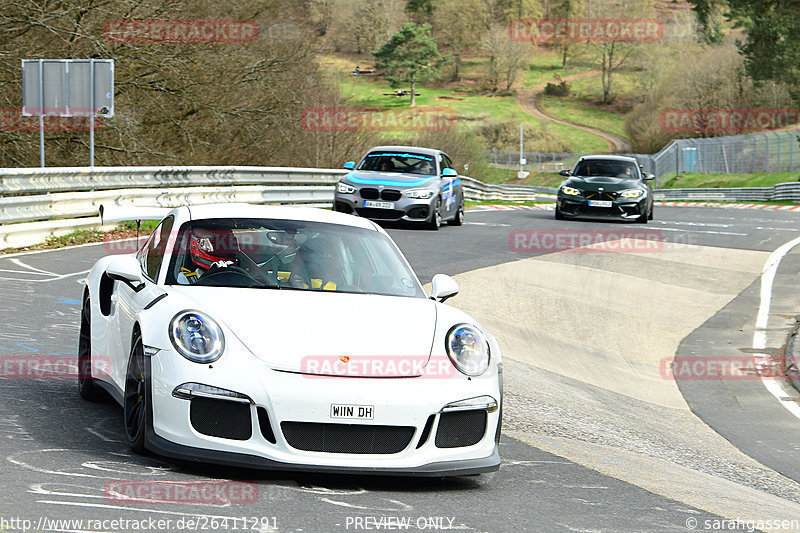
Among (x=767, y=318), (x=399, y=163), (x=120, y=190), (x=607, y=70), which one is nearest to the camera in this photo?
(x=767, y=318)

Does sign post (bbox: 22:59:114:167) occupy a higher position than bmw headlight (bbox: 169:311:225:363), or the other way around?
sign post (bbox: 22:59:114:167)

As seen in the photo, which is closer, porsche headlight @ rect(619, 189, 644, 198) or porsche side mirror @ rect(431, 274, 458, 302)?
porsche side mirror @ rect(431, 274, 458, 302)

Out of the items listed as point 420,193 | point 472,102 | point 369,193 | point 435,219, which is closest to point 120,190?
point 369,193

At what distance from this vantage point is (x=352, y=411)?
4.96 m

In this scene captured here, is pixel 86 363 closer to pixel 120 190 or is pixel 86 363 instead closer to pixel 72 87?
pixel 120 190

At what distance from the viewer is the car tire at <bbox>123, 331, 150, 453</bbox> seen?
516 centimetres

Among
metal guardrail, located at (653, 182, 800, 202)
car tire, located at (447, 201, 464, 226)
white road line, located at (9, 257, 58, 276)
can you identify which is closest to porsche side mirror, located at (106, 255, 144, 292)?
white road line, located at (9, 257, 58, 276)

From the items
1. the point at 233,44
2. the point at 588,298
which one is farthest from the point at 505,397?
the point at 233,44

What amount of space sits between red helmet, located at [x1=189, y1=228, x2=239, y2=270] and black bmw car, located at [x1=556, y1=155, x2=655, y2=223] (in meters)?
19.2

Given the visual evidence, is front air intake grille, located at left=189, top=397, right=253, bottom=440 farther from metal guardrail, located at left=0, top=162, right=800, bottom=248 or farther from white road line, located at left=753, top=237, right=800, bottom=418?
metal guardrail, located at left=0, top=162, right=800, bottom=248

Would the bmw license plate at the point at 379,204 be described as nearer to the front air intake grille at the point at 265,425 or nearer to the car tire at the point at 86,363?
the car tire at the point at 86,363

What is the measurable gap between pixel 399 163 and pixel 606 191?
5.55 meters

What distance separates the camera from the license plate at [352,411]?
493 cm

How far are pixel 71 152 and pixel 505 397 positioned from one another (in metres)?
19.1
